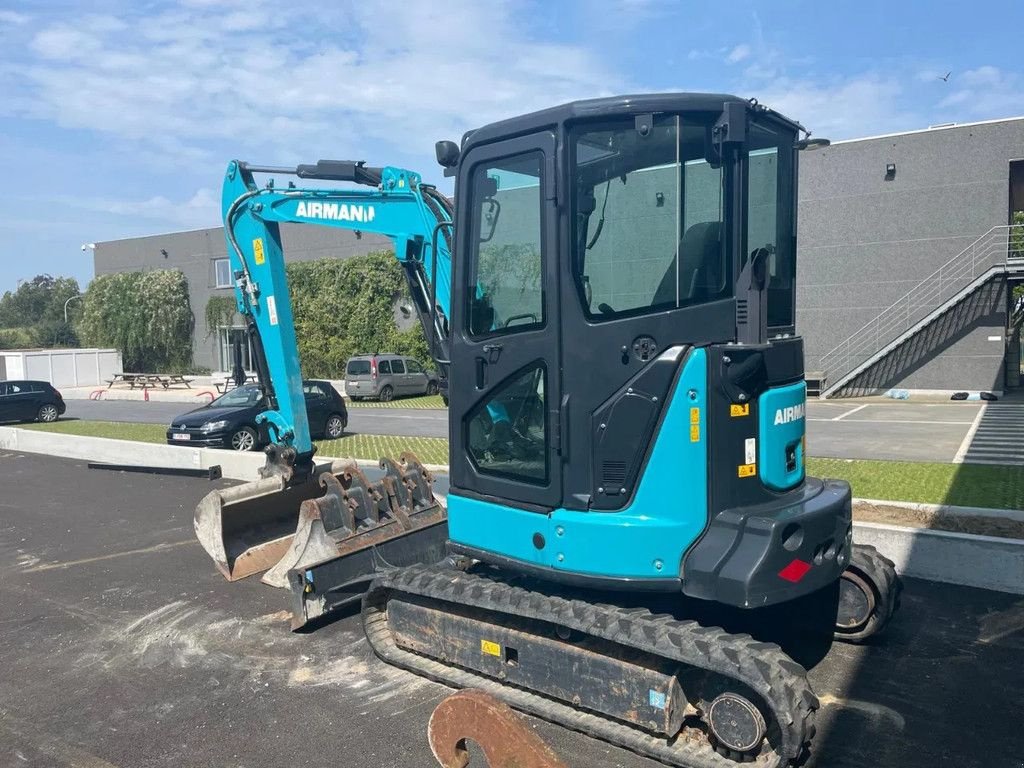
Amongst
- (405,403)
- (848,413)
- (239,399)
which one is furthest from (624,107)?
(405,403)

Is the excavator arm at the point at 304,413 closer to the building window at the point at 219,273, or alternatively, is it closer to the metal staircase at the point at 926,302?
the metal staircase at the point at 926,302

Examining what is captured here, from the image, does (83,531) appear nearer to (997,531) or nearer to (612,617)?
(612,617)

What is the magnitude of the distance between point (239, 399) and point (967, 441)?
1372cm

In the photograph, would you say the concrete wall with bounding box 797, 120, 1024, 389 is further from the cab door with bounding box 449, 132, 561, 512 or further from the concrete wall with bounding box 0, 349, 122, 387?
the concrete wall with bounding box 0, 349, 122, 387

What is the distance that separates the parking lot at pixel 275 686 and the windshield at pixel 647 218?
242cm

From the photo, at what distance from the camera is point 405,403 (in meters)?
27.7

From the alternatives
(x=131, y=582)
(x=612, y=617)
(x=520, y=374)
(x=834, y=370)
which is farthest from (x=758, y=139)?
(x=834, y=370)

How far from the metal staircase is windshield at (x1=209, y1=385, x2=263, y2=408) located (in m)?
16.8

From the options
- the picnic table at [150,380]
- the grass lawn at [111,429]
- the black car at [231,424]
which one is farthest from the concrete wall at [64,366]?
the black car at [231,424]

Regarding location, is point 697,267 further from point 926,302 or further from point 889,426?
point 926,302

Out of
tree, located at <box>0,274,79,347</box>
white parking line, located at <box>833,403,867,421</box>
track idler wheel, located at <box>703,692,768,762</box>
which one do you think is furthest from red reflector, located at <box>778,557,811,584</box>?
tree, located at <box>0,274,79,347</box>

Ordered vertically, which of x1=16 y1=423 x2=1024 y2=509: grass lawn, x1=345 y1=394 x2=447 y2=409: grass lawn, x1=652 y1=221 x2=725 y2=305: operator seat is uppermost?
x1=652 y1=221 x2=725 y2=305: operator seat

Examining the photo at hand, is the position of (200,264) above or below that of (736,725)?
above

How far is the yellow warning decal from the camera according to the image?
193 inches
